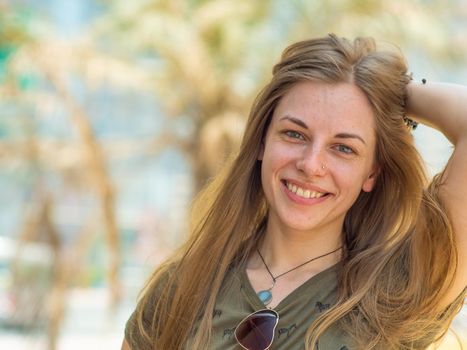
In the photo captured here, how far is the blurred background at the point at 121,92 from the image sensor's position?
966 cm

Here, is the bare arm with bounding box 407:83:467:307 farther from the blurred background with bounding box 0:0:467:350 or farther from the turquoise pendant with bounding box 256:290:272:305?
the blurred background with bounding box 0:0:467:350

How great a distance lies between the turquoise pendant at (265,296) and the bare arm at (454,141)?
0.42 m

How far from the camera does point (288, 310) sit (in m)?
2.34

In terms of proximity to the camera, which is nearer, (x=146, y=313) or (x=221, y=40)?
(x=146, y=313)

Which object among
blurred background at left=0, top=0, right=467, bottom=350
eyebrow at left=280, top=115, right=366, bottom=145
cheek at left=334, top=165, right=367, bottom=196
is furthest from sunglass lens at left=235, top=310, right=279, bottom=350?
blurred background at left=0, top=0, right=467, bottom=350

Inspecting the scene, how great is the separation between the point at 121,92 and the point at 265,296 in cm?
882

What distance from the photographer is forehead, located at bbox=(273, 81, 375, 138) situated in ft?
7.64

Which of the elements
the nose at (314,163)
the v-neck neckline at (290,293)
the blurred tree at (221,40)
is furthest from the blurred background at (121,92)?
the nose at (314,163)

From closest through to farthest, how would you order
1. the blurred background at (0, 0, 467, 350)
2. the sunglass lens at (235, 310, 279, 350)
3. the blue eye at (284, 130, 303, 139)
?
the sunglass lens at (235, 310, 279, 350) < the blue eye at (284, 130, 303, 139) < the blurred background at (0, 0, 467, 350)

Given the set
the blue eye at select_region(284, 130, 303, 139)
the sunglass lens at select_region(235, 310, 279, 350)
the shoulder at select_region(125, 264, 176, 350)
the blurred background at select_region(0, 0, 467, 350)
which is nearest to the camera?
the sunglass lens at select_region(235, 310, 279, 350)

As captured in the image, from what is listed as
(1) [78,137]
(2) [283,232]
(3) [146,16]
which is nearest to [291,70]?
(2) [283,232]

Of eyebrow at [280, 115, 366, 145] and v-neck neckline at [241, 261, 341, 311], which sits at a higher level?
eyebrow at [280, 115, 366, 145]

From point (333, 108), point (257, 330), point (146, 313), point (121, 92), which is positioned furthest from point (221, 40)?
point (257, 330)

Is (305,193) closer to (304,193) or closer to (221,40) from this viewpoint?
(304,193)
